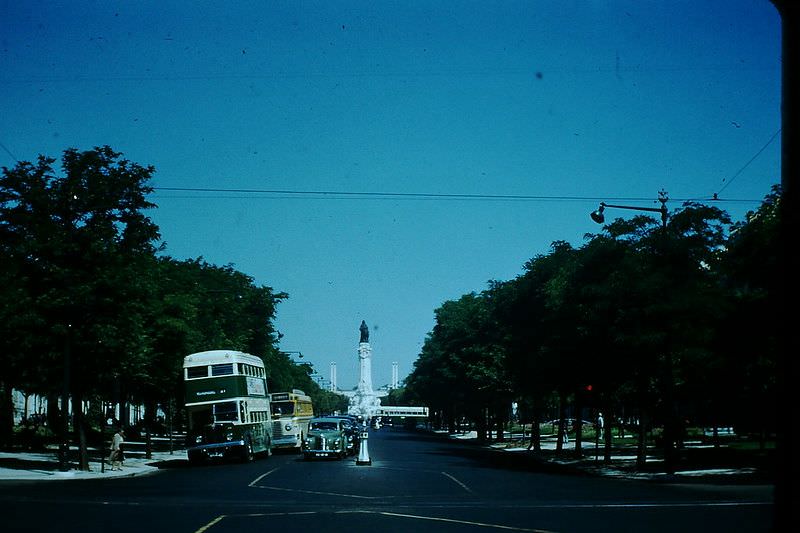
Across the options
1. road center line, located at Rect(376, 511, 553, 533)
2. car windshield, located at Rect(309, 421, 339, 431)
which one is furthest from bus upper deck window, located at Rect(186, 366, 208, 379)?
road center line, located at Rect(376, 511, 553, 533)

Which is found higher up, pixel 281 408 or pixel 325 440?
pixel 281 408

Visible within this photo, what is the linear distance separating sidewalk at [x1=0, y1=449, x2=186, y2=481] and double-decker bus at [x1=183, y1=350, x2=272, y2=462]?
254 cm

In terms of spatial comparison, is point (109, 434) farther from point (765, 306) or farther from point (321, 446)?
point (765, 306)

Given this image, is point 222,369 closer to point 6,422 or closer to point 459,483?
point 6,422

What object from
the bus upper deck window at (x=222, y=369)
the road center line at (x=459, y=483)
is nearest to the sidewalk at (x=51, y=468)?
the bus upper deck window at (x=222, y=369)

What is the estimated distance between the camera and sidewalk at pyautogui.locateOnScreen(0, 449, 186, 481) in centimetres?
3408

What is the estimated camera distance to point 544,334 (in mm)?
51125

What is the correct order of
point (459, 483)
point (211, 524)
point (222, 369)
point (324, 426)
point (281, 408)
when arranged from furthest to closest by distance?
point (281, 408)
point (324, 426)
point (222, 369)
point (459, 483)
point (211, 524)

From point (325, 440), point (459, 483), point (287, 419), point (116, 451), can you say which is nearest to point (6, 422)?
point (116, 451)

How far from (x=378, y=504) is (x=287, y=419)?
134 ft

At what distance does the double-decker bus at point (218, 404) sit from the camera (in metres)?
45.8

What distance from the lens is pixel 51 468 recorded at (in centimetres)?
3856

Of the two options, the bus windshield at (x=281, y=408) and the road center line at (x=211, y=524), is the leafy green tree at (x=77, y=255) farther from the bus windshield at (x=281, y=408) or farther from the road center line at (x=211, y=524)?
the bus windshield at (x=281, y=408)

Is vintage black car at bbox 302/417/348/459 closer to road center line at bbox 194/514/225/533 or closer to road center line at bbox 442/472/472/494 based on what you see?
road center line at bbox 442/472/472/494
